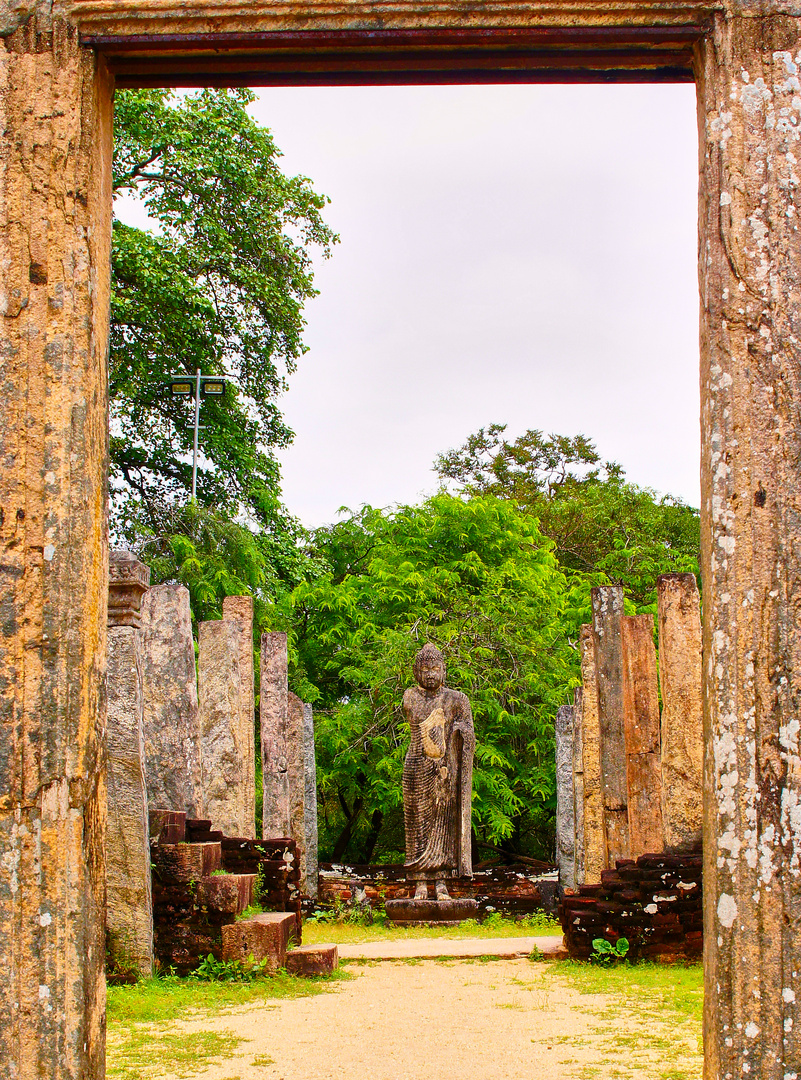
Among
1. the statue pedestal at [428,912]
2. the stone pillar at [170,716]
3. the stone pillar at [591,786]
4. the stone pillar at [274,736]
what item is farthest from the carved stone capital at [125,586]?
the statue pedestal at [428,912]

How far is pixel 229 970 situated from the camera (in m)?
7.59

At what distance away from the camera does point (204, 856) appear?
25.4ft

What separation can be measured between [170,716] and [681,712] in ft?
12.9

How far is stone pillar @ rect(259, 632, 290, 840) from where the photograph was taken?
11.8 metres

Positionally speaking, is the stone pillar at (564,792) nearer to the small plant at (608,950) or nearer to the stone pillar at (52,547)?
the small plant at (608,950)

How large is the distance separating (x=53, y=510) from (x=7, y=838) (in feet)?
3.13

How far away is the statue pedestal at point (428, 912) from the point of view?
12.7 metres

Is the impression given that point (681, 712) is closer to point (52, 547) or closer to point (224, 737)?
point (224, 737)

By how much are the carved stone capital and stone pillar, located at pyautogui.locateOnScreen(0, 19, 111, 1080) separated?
371cm

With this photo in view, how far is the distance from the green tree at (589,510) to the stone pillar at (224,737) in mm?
11550

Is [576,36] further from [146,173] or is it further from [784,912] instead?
[146,173]

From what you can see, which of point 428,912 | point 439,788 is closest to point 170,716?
point 428,912

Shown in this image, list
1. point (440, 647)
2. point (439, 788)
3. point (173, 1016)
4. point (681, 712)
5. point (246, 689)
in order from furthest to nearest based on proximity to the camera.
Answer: point (440, 647) < point (439, 788) < point (246, 689) < point (681, 712) < point (173, 1016)

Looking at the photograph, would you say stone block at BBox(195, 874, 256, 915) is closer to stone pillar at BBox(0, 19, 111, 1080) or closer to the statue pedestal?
stone pillar at BBox(0, 19, 111, 1080)
